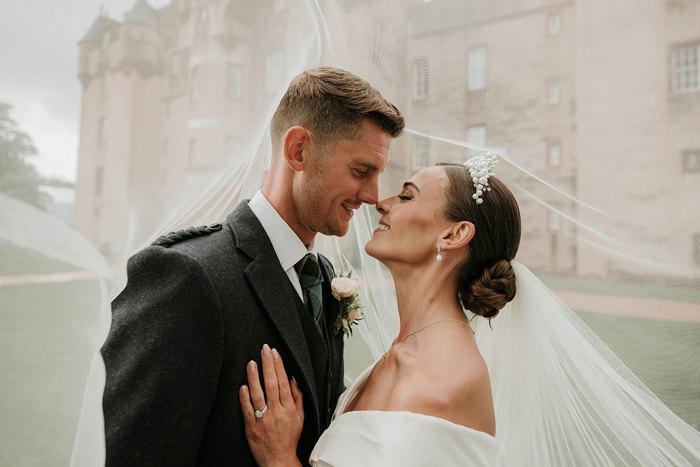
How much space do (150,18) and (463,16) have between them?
1786 millimetres

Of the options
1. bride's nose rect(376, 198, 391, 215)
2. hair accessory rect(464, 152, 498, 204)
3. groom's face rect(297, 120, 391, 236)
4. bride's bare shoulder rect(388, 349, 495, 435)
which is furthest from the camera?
bride's nose rect(376, 198, 391, 215)

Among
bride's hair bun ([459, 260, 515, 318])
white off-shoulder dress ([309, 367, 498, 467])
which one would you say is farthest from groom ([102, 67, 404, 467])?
bride's hair bun ([459, 260, 515, 318])

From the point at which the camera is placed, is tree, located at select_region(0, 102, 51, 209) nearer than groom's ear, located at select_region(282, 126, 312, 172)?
Yes

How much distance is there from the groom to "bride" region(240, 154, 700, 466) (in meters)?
0.28

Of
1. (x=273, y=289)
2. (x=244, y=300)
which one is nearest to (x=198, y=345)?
(x=244, y=300)

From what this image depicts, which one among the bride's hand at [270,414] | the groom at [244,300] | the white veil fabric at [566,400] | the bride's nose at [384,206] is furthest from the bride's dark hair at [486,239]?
the bride's hand at [270,414]

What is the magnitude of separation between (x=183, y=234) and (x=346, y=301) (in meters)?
0.83

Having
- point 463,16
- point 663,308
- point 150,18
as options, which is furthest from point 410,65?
point 663,308

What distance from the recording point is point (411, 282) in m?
2.46

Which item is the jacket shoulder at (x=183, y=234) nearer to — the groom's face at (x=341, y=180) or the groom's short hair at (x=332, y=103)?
the groom's face at (x=341, y=180)

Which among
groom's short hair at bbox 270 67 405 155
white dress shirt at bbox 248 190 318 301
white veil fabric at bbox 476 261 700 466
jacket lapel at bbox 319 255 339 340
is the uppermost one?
groom's short hair at bbox 270 67 405 155

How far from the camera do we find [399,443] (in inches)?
70.3

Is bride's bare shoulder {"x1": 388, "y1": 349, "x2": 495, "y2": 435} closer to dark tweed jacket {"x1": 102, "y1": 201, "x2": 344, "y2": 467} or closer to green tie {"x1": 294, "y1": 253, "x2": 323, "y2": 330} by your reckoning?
dark tweed jacket {"x1": 102, "y1": 201, "x2": 344, "y2": 467}

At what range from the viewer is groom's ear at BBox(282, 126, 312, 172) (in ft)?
7.04
